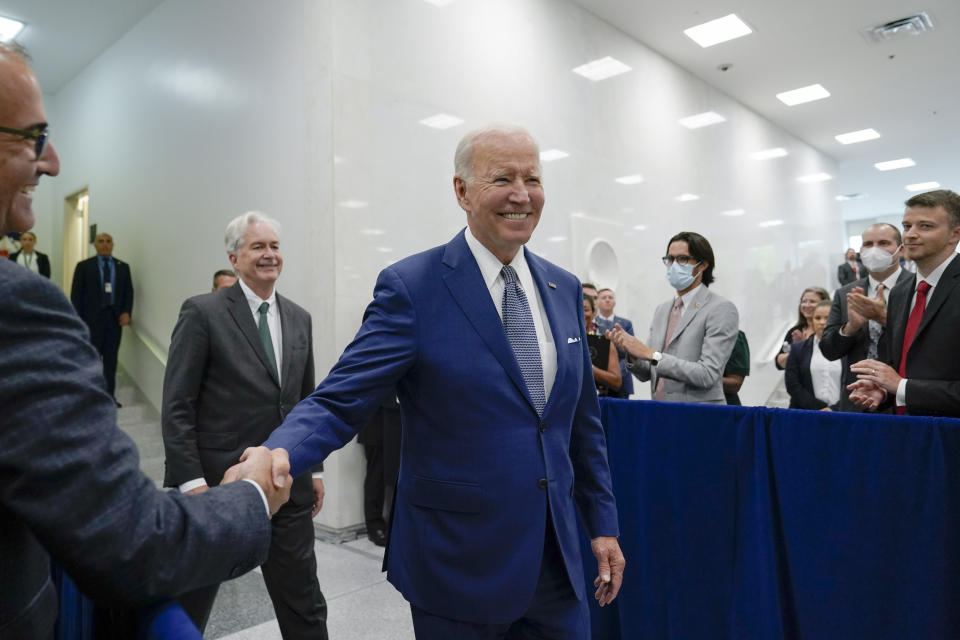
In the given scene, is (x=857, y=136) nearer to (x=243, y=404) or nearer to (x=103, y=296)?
(x=103, y=296)

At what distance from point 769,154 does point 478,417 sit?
11487mm

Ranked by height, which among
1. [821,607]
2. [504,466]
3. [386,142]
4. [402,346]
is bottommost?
[821,607]

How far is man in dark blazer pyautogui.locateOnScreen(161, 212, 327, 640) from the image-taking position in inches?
88.0

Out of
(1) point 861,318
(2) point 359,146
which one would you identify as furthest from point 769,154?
(1) point 861,318

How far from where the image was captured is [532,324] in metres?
1.56

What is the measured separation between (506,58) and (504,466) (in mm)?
5490

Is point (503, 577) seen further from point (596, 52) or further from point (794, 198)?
point (794, 198)

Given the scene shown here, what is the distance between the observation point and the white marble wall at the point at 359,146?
4.70 metres

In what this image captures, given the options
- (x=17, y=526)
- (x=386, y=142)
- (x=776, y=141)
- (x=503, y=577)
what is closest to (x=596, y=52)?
(x=386, y=142)

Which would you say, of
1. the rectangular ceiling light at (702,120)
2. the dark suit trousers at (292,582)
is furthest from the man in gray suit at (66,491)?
the rectangular ceiling light at (702,120)

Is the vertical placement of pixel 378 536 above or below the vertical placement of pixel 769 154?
below

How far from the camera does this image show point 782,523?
2.12m

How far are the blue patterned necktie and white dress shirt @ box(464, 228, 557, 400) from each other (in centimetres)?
1

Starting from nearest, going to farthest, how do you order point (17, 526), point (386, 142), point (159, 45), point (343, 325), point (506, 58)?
point (17, 526)
point (343, 325)
point (386, 142)
point (506, 58)
point (159, 45)
